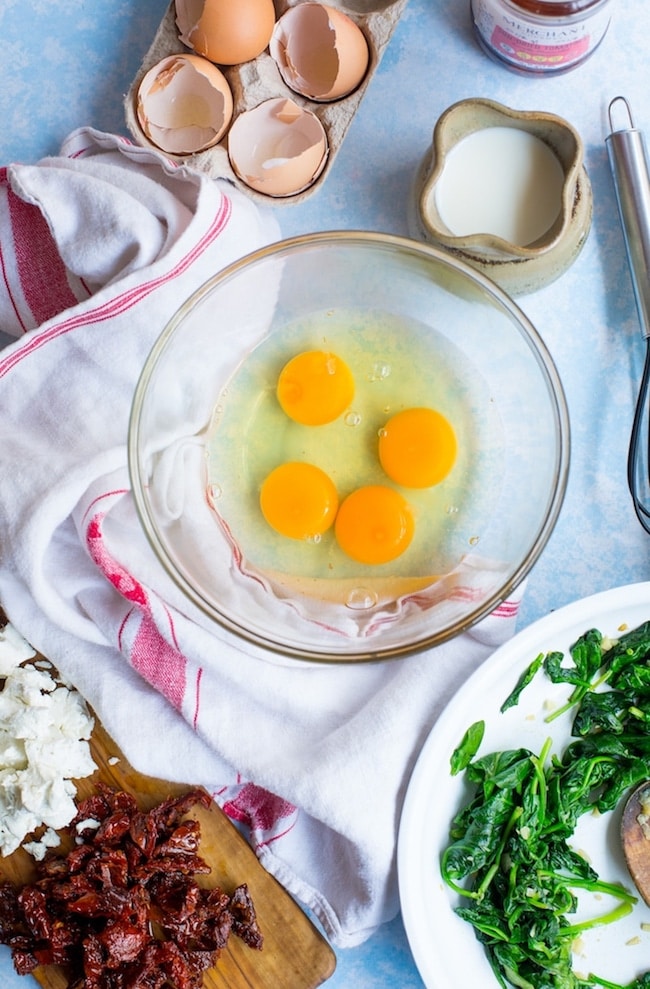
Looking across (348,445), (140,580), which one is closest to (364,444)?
(348,445)

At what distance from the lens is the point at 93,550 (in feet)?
5.48

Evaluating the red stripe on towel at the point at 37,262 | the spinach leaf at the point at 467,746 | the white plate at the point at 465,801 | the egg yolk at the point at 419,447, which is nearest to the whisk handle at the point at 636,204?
the egg yolk at the point at 419,447

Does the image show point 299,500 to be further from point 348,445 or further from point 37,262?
point 37,262

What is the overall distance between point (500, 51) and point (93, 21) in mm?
807

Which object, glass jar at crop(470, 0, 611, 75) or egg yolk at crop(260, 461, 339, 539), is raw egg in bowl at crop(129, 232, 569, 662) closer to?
egg yolk at crop(260, 461, 339, 539)

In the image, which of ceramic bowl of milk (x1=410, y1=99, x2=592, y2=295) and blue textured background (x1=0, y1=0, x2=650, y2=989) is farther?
blue textured background (x1=0, y1=0, x2=650, y2=989)

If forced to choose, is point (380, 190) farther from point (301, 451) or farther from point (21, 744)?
point (21, 744)

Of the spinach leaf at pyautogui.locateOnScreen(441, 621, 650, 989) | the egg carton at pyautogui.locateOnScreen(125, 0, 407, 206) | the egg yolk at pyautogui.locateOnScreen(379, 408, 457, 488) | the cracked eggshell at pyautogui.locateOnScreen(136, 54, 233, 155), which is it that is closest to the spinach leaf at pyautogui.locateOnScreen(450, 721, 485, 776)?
the spinach leaf at pyautogui.locateOnScreen(441, 621, 650, 989)

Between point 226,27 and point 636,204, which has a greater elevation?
point 226,27

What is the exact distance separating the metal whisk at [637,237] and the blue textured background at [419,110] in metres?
0.05

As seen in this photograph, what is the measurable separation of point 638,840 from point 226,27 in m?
1.66

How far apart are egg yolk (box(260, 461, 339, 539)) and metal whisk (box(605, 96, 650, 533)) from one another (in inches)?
22.8

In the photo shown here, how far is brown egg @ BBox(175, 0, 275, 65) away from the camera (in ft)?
5.53

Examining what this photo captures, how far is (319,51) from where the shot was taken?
5.82 ft
